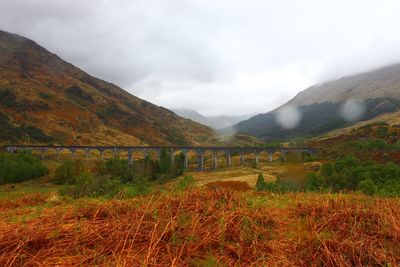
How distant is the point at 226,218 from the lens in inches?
286

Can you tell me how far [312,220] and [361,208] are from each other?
67.0 inches

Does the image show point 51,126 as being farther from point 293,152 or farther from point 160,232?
point 160,232

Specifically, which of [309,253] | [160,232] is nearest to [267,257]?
[309,253]

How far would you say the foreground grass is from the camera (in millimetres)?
5406

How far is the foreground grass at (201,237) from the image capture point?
541cm

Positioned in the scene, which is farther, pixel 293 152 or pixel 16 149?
pixel 293 152

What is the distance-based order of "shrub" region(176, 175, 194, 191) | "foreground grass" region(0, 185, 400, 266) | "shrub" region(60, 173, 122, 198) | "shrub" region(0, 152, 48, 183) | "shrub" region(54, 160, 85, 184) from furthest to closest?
"shrub" region(0, 152, 48, 183), "shrub" region(54, 160, 85, 184), "shrub" region(60, 173, 122, 198), "shrub" region(176, 175, 194, 191), "foreground grass" region(0, 185, 400, 266)

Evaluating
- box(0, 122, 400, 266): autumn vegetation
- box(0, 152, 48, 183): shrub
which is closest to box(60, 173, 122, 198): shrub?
box(0, 122, 400, 266): autumn vegetation

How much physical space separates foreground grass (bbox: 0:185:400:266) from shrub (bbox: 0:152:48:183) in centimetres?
8199

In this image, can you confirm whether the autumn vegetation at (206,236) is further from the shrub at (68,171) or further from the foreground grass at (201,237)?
the shrub at (68,171)

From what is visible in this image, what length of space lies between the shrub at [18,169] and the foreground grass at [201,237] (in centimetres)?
8199

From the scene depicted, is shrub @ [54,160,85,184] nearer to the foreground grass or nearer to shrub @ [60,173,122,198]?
shrub @ [60,173,122,198]

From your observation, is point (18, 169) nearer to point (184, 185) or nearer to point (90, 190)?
point (90, 190)

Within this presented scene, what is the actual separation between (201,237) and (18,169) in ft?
287
